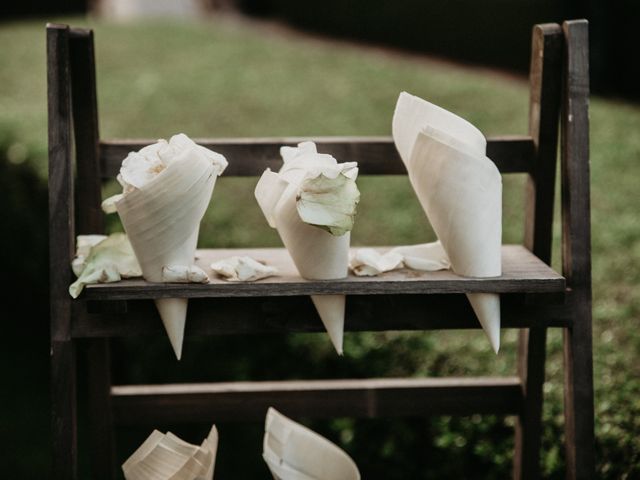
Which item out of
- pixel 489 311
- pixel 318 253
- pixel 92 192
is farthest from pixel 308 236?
pixel 92 192

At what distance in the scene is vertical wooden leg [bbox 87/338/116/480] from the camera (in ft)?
7.29

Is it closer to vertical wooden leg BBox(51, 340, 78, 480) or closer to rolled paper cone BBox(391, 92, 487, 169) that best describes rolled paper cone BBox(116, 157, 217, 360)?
vertical wooden leg BBox(51, 340, 78, 480)

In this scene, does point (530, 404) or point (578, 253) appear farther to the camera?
point (530, 404)

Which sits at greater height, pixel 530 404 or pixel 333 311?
pixel 333 311

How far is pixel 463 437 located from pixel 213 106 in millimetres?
3600

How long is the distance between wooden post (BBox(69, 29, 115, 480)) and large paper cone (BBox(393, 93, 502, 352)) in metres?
0.74

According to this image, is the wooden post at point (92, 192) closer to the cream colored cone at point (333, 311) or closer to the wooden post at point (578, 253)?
the cream colored cone at point (333, 311)

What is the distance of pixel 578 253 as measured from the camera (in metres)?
1.91


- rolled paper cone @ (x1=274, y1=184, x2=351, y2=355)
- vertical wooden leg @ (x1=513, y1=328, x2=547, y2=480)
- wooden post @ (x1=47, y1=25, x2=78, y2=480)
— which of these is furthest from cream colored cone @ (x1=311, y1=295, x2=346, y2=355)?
vertical wooden leg @ (x1=513, y1=328, x2=547, y2=480)

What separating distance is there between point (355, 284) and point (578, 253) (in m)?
0.51

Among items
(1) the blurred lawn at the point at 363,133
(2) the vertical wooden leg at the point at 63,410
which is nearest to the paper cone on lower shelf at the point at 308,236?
(2) the vertical wooden leg at the point at 63,410

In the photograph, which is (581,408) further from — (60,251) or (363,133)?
(363,133)

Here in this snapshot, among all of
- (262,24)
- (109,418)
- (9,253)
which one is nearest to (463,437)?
(109,418)

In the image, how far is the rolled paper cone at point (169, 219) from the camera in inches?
67.9
